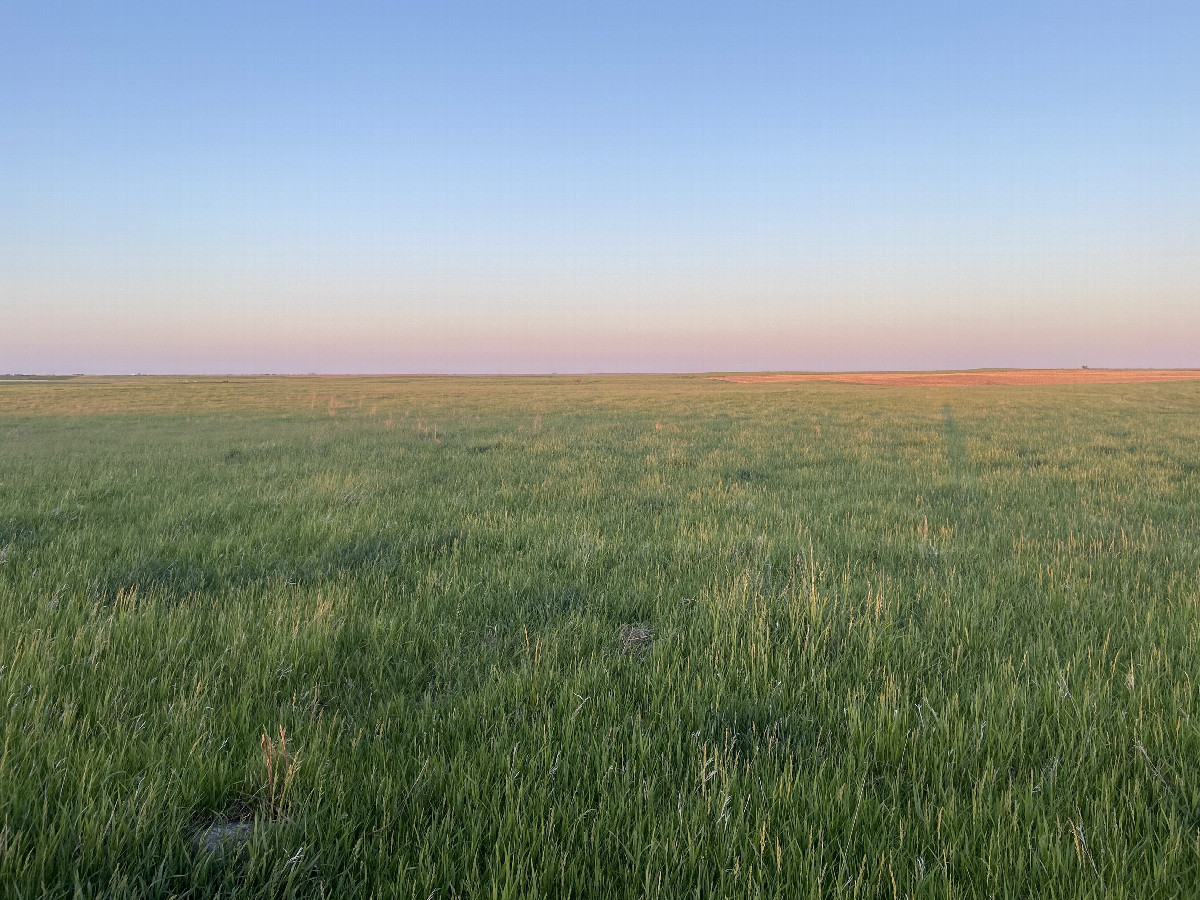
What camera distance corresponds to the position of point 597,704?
2.82 m

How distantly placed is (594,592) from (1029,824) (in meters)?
2.95

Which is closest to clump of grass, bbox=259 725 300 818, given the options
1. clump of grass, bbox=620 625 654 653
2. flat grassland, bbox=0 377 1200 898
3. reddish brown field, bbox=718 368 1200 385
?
flat grassland, bbox=0 377 1200 898

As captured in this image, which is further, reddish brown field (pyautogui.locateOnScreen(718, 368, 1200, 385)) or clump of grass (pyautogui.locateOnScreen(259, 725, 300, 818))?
reddish brown field (pyautogui.locateOnScreen(718, 368, 1200, 385))

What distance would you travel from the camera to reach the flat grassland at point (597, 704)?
186 centimetres

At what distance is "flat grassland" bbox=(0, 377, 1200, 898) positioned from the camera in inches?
73.3

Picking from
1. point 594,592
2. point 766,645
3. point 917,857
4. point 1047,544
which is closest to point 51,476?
point 594,592

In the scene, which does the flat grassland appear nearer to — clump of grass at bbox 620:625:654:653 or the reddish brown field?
clump of grass at bbox 620:625:654:653

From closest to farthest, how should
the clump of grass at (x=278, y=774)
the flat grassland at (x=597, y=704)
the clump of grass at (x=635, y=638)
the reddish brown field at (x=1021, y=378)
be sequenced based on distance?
1. the flat grassland at (x=597, y=704)
2. the clump of grass at (x=278, y=774)
3. the clump of grass at (x=635, y=638)
4. the reddish brown field at (x=1021, y=378)

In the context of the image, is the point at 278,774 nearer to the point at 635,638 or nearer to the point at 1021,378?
the point at 635,638

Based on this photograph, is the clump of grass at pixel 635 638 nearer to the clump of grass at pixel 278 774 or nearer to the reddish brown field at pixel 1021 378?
the clump of grass at pixel 278 774

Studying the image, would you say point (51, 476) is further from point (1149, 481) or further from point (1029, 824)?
point (1149, 481)

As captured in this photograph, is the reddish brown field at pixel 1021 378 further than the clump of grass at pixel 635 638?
Yes

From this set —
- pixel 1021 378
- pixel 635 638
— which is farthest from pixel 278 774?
pixel 1021 378

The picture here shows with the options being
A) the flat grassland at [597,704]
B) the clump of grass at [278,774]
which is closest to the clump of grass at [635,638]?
the flat grassland at [597,704]
